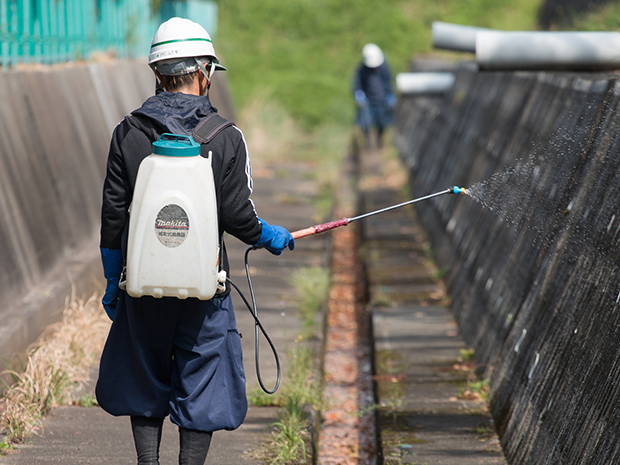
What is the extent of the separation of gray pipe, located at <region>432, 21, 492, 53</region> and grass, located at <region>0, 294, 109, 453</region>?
4377 millimetres

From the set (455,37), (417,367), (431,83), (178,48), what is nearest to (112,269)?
(178,48)

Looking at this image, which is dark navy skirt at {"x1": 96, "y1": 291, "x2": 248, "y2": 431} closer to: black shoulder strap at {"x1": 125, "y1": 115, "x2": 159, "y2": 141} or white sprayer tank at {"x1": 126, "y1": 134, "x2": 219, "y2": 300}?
white sprayer tank at {"x1": 126, "y1": 134, "x2": 219, "y2": 300}

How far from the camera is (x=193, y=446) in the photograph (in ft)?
9.87

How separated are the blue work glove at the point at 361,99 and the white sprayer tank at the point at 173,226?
43.7 feet

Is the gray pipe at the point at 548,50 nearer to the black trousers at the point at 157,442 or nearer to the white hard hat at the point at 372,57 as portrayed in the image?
the black trousers at the point at 157,442

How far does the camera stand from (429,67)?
61.5 feet

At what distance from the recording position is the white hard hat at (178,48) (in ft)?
9.66

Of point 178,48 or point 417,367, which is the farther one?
point 417,367

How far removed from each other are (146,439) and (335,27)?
24.9 m

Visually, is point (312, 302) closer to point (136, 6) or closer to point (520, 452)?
point (520, 452)

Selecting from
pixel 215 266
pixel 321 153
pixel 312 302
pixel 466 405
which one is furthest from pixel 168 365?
pixel 321 153

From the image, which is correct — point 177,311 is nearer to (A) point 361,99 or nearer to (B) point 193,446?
(B) point 193,446

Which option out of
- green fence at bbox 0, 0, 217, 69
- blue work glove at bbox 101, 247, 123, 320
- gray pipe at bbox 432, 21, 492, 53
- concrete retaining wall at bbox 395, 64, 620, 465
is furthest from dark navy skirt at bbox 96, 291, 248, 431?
gray pipe at bbox 432, 21, 492, 53

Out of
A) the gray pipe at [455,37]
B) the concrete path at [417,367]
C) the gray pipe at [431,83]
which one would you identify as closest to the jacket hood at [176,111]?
the concrete path at [417,367]
